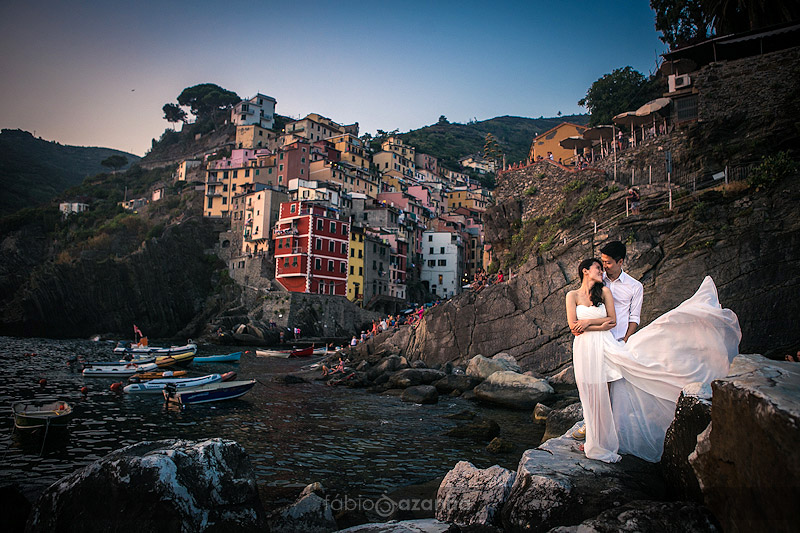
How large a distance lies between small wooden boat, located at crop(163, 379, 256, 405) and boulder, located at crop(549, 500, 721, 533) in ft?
61.2

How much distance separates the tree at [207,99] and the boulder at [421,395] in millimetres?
119589

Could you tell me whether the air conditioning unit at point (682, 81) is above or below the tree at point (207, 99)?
below

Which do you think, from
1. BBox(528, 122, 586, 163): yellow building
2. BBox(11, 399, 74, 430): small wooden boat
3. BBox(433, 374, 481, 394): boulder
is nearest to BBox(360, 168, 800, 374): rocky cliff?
BBox(433, 374, 481, 394): boulder

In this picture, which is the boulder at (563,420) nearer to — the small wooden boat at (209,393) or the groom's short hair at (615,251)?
the groom's short hair at (615,251)

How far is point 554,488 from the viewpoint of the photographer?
4.95 metres

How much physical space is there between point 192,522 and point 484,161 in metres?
150

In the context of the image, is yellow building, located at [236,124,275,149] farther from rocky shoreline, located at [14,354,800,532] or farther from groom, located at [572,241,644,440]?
groom, located at [572,241,644,440]

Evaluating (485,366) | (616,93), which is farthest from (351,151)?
(485,366)

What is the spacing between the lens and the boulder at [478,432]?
14.4 metres

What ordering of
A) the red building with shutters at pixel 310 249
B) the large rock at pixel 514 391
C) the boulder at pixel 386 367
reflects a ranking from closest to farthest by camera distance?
the large rock at pixel 514 391 → the boulder at pixel 386 367 → the red building with shutters at pixel 310 249

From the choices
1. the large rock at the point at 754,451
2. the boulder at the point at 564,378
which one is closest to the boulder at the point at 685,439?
the large rock at the point at 754,451

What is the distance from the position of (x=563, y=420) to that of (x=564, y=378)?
1233 cm

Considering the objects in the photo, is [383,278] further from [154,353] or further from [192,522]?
[192,522]

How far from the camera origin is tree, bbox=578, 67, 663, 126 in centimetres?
4631
